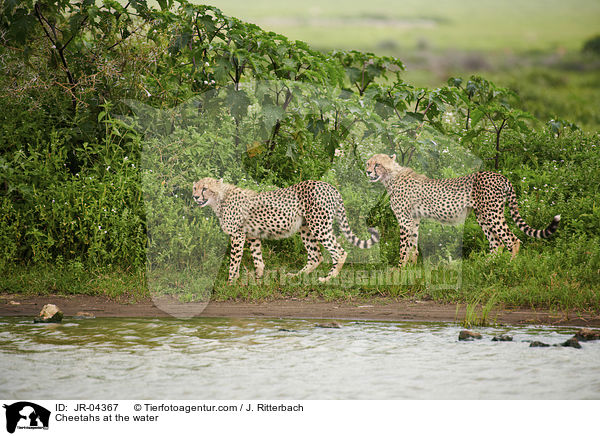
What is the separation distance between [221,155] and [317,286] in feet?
6.83

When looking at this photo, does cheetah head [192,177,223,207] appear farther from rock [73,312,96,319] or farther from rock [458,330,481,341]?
rock [458,330,481,341]

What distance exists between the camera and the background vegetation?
823cm

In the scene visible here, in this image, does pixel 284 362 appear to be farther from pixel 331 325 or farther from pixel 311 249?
pixel 311 249

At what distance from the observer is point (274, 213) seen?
7977 millimetres

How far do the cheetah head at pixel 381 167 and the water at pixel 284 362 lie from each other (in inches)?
76.5

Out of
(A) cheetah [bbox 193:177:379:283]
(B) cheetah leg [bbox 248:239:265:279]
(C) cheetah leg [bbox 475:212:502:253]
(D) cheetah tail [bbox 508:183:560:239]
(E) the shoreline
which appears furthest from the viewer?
(B) cheetah leg [bbox 248:239:265:279]

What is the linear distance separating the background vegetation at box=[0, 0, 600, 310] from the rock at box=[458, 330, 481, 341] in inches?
45.5

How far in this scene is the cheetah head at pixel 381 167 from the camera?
8281mm

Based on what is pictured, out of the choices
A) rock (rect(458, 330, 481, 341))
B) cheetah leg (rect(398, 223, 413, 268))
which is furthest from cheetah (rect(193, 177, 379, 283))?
rock (rect(458, 330, 481, 341))

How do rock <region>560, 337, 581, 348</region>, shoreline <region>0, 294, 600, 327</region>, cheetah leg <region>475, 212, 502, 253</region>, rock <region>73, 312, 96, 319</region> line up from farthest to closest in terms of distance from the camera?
cheetah leg <region>475, 212, 502, 253</region>
rock <region>73, 312, 96, 319</region>
shoreline <region>0, 294, 600, 327</region>
rock <region>560, 337, 581, 348</region>

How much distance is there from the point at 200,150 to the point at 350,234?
2.12m
